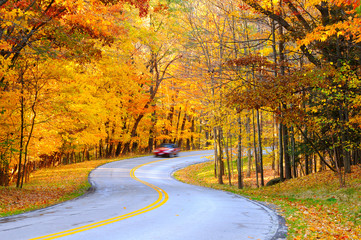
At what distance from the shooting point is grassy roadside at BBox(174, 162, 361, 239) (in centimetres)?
860

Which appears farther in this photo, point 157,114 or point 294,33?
point 157,114

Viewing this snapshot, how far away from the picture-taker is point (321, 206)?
12.6 meters

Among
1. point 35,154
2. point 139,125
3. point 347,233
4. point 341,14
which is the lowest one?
point 347,233

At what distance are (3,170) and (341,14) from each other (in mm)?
20719

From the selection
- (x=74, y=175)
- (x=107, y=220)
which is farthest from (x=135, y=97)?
(x=107, y=220)

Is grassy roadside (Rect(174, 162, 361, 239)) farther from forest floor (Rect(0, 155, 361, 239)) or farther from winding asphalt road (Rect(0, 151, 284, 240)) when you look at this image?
winding asphalt road (Rect(0, 151, 284, 240))

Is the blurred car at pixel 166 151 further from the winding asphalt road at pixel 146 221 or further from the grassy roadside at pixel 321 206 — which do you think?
the winding asphalt road at pixel 146 221

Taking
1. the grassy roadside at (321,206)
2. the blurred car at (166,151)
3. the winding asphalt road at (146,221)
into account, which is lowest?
the grassy roadside at (321,206)

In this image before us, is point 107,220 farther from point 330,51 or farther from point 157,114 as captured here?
point 157,114

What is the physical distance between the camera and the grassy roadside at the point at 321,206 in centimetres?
860

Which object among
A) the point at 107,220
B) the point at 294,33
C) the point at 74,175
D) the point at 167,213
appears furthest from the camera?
the point at 74,175

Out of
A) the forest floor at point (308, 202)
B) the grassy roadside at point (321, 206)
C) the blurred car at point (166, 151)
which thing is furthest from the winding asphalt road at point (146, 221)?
the blurred car at point (166, 151)

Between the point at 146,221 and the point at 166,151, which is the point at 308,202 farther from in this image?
the point at 166,151

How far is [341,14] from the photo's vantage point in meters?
14.1
